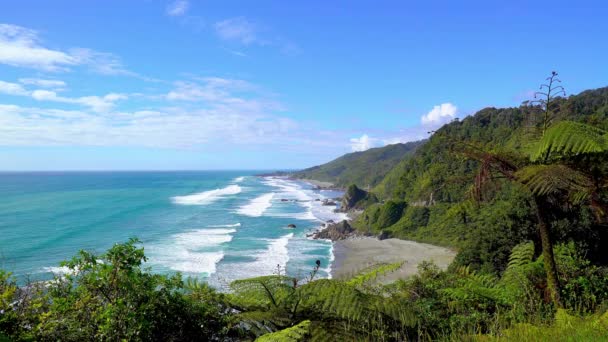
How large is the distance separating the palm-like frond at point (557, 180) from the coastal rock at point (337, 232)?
40212mm

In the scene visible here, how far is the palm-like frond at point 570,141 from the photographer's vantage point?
13.5ft

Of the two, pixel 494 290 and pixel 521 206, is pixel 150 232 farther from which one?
pixel 494 290

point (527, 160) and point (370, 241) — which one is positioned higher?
point (527, 160)

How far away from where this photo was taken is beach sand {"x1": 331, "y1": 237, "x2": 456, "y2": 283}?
3278cm

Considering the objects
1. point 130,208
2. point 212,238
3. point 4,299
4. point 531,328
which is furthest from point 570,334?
point 130,208

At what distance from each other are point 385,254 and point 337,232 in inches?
370

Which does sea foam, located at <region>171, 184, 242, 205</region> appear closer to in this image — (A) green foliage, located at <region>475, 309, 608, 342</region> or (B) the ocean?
(B) the ocean

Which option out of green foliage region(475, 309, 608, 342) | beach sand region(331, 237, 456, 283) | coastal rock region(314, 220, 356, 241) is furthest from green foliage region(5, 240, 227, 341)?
coastal rock region(314, 220, 356, 241)

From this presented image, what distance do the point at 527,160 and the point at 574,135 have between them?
64 cm

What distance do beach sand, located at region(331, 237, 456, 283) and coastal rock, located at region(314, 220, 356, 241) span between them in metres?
1.36

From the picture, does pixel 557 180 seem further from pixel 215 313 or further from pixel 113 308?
pixel 113 308

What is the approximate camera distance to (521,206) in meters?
19.3

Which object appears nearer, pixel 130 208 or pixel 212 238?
pixel 212 238

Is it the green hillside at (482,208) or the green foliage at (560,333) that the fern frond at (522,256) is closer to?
the green hillside at (482,208)
